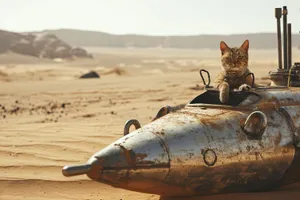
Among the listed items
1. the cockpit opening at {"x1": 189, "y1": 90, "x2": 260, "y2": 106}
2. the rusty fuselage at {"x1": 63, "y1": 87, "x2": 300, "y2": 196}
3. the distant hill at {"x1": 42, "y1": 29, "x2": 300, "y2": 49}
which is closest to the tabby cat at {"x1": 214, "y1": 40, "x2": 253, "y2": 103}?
the cockpit opening at {"x1": 189, "y1": 90, "x2": 260, "y2": 106}

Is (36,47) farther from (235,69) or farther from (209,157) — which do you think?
(209,157)

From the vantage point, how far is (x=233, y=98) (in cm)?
452

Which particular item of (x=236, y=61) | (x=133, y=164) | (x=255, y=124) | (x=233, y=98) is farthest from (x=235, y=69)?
(x=133, y=164)

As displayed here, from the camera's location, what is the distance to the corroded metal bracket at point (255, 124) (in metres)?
4.01

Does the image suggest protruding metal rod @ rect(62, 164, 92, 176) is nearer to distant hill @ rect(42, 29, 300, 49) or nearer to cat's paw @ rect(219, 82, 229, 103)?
cat's paw @ rect(219, 82, 229, 103)

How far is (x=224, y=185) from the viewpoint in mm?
3955

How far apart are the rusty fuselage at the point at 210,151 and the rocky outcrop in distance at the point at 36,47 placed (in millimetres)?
47295

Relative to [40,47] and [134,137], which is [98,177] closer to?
[134,137]

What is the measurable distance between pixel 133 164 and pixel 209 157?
553mm

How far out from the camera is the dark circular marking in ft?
12.5

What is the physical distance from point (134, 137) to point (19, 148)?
123 inches

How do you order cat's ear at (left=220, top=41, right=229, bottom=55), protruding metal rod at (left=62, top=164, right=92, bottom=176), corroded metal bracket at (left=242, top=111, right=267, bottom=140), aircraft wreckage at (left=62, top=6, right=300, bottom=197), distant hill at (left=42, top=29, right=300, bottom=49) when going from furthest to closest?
distant hill at (left=42, top=29, right=300, bottom=49) < cat's ear at (left=220, top=41, right=229, bottom=55) < corroded metal bracket at (left=242, top=111, right=267, bottom=140) < aircraft wreckage at (left=62, top=6, right=300, bottom=197) < protruding metal rod at (left=62, top=164, right=92, bottom=176)

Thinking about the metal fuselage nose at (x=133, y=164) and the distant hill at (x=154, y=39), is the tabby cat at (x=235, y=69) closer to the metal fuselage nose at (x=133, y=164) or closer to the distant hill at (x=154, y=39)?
the metal fuselage nose at (x=133, y=164)

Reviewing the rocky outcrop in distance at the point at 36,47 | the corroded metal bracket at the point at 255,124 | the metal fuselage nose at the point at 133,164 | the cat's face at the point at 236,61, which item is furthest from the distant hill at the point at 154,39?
the metal fuselage nose at the point at 133,164
